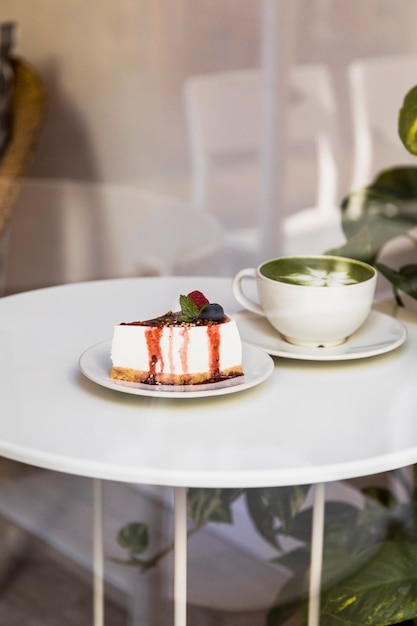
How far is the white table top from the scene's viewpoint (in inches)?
18.2

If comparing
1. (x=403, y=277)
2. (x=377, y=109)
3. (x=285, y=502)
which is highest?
(x=377, y=109)

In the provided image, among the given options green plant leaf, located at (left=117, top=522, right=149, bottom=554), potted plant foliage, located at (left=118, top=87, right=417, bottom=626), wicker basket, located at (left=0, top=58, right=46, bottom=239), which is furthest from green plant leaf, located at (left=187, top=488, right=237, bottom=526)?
wicker basket, located at (left=0, top=58, right=46, bottom=239)

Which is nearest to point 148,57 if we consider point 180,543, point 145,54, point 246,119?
point 145,54

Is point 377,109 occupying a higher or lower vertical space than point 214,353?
higher

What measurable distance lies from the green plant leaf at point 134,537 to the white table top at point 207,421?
370mm

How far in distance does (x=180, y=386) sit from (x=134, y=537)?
477mm

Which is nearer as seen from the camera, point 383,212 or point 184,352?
point 184,352

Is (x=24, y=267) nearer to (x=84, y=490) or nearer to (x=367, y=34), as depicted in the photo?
(x=84, y=490)

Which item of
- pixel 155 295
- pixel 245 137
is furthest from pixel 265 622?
pixel 245 137

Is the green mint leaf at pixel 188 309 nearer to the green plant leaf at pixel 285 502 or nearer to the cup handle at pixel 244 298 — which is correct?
the cup handle at pixel 244 298

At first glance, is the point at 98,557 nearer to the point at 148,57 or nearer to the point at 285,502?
the point at 285,502

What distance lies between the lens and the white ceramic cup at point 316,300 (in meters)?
0.61

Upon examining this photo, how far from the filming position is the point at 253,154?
1085 mm

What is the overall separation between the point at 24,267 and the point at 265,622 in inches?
24.9
